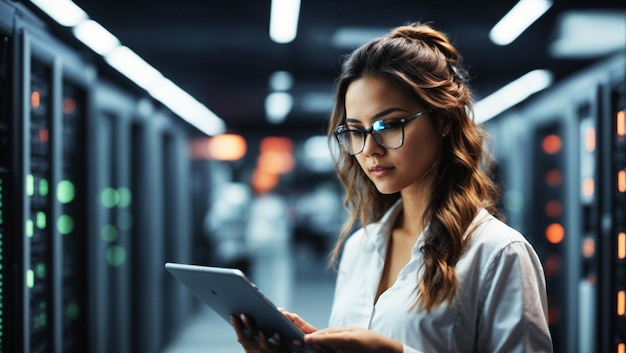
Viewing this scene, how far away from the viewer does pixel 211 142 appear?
8.97 metres

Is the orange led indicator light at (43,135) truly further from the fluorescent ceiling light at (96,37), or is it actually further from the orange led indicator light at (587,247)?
the orange led indicator light at (587,247)

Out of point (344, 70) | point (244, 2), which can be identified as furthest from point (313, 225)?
point (344, 70)

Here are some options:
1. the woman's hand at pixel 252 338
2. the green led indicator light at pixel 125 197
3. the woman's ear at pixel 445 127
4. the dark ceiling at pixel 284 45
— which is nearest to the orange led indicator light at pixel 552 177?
the dark ceiling at pixel 284 45

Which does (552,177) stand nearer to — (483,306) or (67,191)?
(67,191)

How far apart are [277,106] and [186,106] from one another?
5.78ft

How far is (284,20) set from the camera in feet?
11.3

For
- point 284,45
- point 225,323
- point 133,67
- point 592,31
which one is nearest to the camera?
→ point 592,31

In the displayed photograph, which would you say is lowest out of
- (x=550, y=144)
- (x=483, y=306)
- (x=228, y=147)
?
(x=483, y=306)

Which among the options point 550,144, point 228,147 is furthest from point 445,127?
point 228,147

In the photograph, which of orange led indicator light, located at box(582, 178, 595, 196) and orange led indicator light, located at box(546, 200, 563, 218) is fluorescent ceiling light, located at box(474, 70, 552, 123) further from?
orange led indicator light, located at box(546, 200, 563, 218)

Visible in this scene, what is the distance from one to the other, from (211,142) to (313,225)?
16.4 ft

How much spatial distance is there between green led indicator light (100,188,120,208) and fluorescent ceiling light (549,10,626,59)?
3.43 meters

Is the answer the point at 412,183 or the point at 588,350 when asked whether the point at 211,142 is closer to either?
the point at 588,350

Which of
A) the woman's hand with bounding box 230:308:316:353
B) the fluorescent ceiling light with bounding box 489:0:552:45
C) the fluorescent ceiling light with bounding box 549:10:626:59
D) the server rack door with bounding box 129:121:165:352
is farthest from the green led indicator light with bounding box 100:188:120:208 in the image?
the fluorescent ceiling light with bounding box 549:10:626:59
